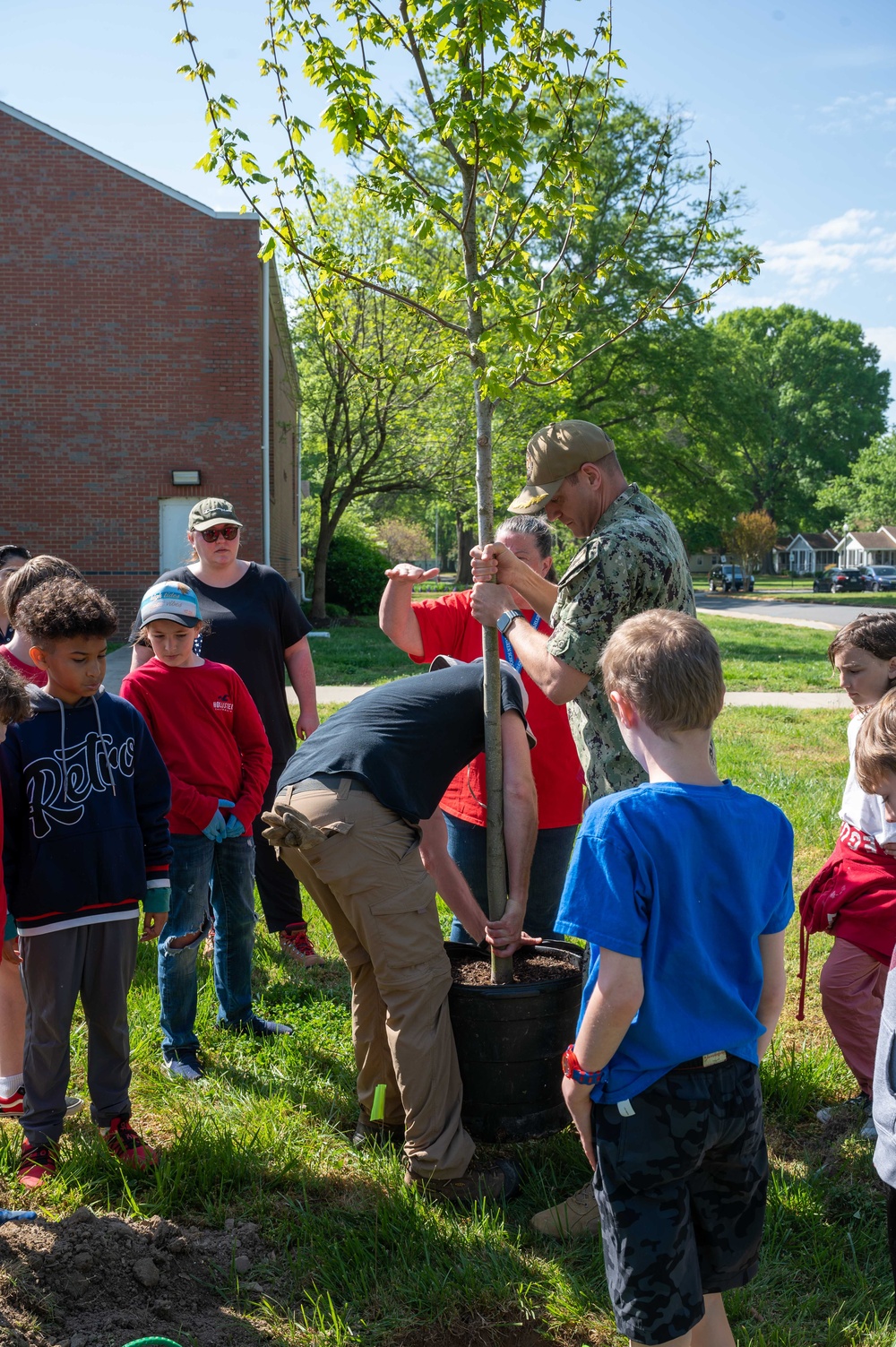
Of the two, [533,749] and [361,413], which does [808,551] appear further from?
[533,749]

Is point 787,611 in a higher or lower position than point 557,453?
lower

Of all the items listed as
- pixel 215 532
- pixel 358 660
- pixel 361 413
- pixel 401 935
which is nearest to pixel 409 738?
pixel 401 935

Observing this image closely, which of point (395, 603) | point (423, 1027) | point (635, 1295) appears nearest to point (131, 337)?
point (395, 603)

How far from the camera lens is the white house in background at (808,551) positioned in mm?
95750

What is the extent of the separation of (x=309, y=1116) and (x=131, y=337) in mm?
18061

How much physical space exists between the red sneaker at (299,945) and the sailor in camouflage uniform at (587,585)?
7.50 ft

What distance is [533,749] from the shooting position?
4.03 metres

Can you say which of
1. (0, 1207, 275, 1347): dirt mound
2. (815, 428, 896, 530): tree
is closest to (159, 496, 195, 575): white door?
(0, 1207, 275, 1347): dirt mound

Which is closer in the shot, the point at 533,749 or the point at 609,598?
the point at 609,598

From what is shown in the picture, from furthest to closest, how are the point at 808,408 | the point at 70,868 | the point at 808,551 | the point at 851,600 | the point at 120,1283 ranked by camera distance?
the point at 808,551, the point at 808,408, the point at 851,600, the point at 70,868, the point at 120,1283

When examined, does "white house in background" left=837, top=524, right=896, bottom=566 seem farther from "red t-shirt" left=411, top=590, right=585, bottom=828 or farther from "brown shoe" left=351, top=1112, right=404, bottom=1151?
"brown shoe" left=351, top=1112, right=404, bottom=1151

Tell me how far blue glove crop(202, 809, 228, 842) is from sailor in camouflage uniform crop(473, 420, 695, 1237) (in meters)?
1.40

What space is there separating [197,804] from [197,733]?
1.03 ft

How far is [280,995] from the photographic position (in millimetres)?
4680
